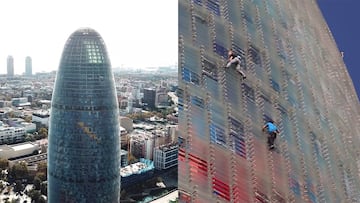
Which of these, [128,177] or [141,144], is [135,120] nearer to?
[141,144]

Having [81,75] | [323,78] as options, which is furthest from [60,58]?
[323,78]

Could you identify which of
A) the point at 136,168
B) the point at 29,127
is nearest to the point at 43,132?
the point at 29,127

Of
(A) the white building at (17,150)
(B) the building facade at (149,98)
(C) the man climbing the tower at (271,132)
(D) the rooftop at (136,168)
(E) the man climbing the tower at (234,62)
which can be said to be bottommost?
(D) the rooftop at (136,168)

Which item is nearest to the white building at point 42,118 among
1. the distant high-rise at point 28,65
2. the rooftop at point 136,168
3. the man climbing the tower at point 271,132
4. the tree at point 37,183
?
the rooftop at point 136,168

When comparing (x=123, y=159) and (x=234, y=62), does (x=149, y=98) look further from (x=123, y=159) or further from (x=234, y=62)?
(x=234, y=62)

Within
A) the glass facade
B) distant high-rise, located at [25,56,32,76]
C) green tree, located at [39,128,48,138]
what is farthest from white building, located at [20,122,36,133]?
distant high-rise, located at [25,56,32,76]

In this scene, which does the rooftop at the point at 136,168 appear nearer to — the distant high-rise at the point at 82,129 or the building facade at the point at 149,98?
the distant high-rise at the point at 82,129

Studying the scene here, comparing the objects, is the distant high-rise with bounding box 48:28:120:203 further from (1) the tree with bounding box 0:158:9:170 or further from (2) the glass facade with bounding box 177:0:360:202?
(2) the glass facade with bounding box 177:0:360:202
